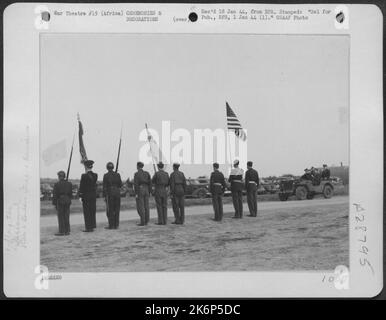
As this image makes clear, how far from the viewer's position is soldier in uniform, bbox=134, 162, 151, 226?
255 centimetres

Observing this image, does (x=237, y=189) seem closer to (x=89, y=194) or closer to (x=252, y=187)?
(x=252, y=187)

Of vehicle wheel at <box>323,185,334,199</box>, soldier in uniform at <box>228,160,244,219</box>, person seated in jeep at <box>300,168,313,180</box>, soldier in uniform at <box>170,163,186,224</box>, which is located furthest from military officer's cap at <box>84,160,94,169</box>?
vehicle wheel at <box>323,185,334,199</box>

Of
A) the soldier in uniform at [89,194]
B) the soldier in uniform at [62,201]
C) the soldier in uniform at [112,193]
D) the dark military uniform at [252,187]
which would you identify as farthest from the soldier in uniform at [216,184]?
the soldier in uniform at [62,201]

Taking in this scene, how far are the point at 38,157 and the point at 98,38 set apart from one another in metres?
0.66

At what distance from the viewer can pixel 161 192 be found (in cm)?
259

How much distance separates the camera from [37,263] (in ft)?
8.38

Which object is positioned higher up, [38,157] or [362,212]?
[38,157]

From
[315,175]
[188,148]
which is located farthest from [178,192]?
[315,175]

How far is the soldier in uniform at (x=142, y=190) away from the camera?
255cm

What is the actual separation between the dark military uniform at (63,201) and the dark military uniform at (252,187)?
2.89 ft

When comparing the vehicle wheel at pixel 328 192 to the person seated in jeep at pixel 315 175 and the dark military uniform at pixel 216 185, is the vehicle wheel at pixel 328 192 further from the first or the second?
the dark military uniform at pixel 216 185

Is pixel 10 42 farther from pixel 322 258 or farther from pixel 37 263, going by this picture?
pixel 322 258

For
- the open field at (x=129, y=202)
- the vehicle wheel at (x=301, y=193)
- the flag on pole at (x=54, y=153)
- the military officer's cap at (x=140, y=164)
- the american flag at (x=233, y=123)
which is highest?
the american flag at (x=233, y=123)
